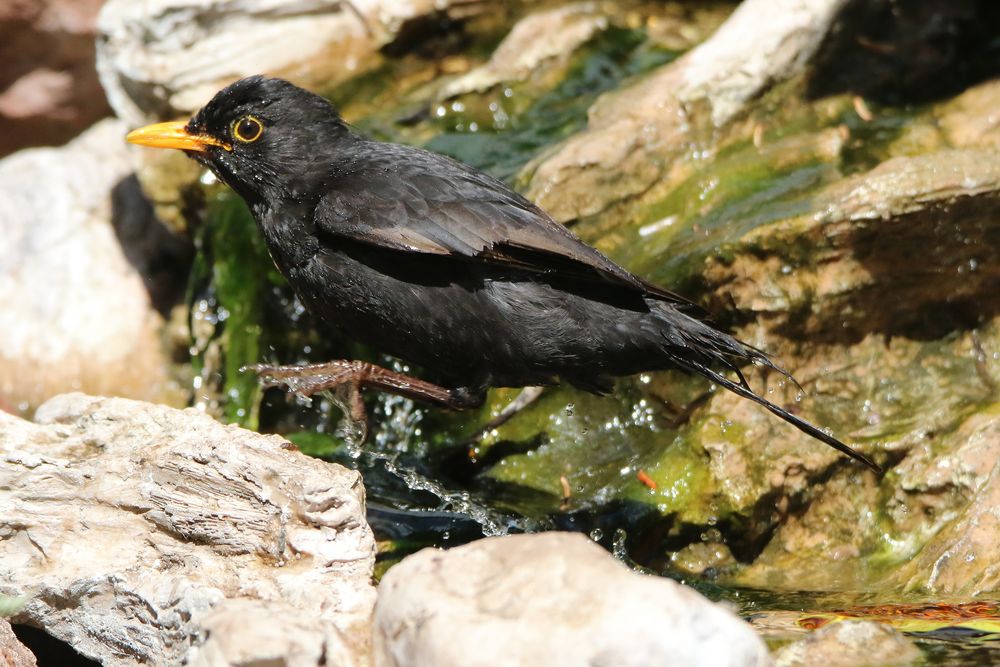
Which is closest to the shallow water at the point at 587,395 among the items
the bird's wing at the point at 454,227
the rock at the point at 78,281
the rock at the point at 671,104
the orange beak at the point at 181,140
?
the rock at the point at 671,104

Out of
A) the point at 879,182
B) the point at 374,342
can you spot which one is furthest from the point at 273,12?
the point at 879,182

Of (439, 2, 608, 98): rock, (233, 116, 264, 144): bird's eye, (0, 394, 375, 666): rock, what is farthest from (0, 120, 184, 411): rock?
(0, 394, 375, 666): rock

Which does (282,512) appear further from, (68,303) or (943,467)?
(68,303)

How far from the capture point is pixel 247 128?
5516 millimetres

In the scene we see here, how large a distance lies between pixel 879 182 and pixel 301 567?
3.50 meters

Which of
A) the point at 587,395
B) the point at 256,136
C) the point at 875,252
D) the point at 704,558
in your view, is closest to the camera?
the point at 704,558

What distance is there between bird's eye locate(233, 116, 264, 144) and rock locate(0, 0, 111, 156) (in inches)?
164

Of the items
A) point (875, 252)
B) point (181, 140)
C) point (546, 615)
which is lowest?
point (875, 252)

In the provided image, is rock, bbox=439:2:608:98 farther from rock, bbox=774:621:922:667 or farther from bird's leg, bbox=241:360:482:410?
rock, bbox=774:621:922:667

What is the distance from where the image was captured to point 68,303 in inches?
315

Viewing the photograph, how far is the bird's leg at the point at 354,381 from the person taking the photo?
16.7 ft

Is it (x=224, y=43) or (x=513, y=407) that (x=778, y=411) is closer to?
(x=513, y=407)

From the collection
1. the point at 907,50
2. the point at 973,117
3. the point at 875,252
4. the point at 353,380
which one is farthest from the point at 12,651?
the point at 907,50

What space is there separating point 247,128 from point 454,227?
1331mm
